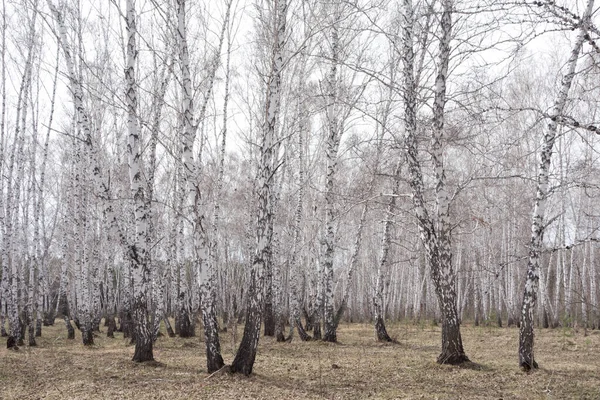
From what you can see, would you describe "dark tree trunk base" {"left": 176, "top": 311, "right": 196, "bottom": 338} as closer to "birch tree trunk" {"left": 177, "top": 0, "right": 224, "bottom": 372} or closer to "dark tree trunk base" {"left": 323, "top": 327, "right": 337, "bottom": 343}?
"dark tree trunk base" {"left": 323, "top": 327, "right": 337, "bottom": 343}

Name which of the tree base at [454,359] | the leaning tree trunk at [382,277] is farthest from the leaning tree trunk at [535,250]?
the leaning tree trunk at [382,277]

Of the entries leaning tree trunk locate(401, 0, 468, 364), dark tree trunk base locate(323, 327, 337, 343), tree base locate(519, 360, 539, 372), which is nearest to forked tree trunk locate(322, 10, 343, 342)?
dark tree trunk base locate(323, 327, 337, 343)

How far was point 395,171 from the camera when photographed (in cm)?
1385

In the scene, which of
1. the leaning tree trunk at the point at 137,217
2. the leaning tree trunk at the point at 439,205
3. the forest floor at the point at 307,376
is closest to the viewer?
the forest floor at the point at 307,376

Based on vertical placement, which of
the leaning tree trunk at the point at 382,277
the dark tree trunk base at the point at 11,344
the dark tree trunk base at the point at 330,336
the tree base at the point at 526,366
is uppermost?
the leaning tree trunk at the point at 382,277

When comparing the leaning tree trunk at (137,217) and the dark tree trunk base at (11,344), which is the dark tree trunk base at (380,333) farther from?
the dark tree trunk base at (11,344)

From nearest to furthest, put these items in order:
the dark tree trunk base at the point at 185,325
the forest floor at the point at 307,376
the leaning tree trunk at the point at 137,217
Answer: the forest floor at the point at 307,376 < the leaning tree trunk at the point at 137,217 < the dark tree trunk base at the point at 185,325

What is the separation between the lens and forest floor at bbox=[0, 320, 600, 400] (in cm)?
671

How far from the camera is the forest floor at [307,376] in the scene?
671 centimetres

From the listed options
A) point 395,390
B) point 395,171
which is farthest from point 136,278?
point 395,171

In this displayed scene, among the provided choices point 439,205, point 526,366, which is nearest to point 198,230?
point 439,205

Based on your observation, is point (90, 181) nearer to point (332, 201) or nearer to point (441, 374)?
point (332, 201)

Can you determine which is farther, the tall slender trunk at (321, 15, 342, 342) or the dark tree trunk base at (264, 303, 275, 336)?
the dark tree trunk base at (264, 303, 275, 336)

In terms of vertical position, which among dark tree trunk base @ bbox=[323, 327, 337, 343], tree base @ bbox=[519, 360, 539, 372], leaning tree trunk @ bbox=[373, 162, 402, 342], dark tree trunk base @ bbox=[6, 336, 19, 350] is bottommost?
dark tree trunk base @ bbox=[6, 336, 19, 350]
